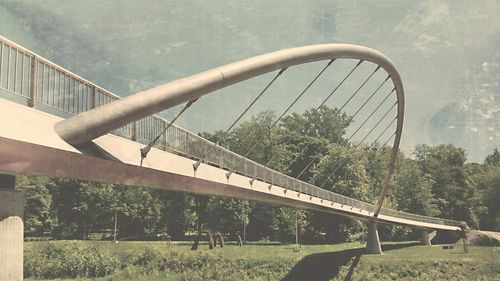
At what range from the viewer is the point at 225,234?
61.7 metres

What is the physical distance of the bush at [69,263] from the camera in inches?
1683

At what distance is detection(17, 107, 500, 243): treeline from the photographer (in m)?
57.0

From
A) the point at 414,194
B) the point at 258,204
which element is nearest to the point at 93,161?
the point at 258,204

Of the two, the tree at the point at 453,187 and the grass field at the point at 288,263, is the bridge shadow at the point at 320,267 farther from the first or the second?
the tree at the point at 453,187

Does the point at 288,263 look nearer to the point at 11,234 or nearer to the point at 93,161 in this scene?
the point at 93,161

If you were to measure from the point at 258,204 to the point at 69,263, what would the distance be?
78.5 ft

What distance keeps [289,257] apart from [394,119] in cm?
1415

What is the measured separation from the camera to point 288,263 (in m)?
39.2

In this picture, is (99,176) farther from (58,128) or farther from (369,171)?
(369,171)

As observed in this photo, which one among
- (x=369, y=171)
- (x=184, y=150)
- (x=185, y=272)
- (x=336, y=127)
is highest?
(x=336, y=127)

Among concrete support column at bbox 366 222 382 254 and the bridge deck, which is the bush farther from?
the bridge deck

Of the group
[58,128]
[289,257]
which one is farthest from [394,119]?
[58,128]

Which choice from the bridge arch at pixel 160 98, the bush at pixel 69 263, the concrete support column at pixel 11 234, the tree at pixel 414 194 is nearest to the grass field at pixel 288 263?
the bush at pixel 69 263

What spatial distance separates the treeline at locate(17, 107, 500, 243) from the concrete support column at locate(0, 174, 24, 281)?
151 feet
